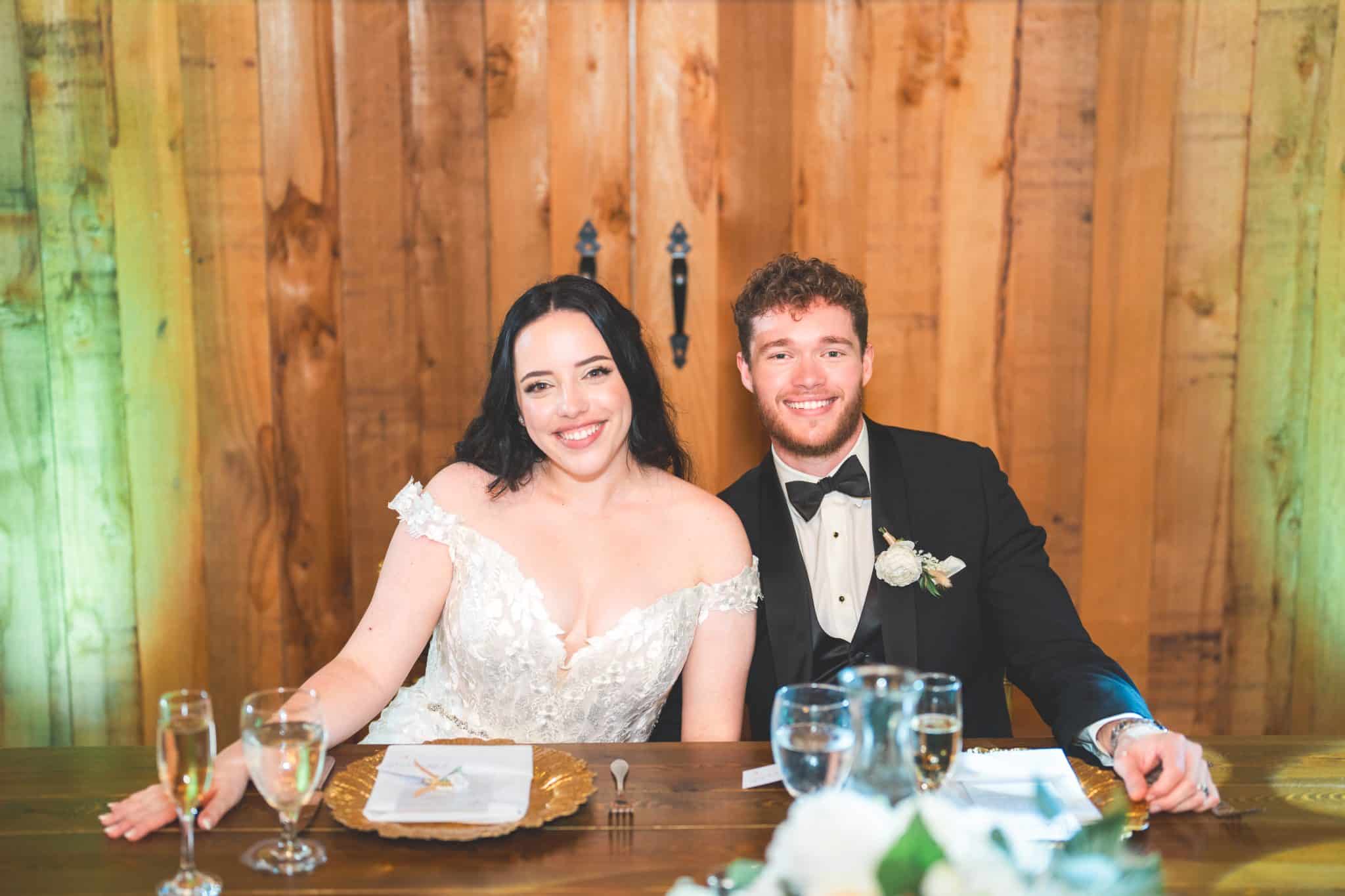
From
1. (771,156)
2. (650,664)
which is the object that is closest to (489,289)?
(771,156)

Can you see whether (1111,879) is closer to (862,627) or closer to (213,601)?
(862,627)

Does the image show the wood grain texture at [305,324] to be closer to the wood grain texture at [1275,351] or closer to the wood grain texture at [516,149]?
the wood grain texture at [516,149]

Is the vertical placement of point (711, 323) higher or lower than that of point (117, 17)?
lower

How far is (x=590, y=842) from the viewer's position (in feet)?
4.42

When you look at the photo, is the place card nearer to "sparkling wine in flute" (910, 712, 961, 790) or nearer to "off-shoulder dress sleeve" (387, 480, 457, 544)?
"sparkling wine in flute" (910, 712, 961, 790)

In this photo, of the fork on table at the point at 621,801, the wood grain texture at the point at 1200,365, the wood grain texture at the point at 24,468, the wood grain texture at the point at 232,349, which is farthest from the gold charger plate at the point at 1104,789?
the wood grain texture at the point at 24,468

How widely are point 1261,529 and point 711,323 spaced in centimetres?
151

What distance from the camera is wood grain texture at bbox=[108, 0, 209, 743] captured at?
295cm

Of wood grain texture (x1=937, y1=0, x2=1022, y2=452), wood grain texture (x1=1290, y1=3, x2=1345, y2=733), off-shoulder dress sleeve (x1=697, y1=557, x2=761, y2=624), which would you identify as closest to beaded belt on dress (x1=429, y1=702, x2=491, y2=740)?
off-shoulder dress sleeve (x1=697, y1=557, x2=761, y2=624)

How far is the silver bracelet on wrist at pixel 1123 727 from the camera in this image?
5.19 ft

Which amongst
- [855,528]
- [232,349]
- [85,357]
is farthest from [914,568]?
[85,357]

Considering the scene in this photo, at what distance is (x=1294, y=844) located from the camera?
4.40ft

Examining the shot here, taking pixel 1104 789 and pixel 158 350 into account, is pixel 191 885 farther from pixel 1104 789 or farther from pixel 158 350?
pixel 158 350

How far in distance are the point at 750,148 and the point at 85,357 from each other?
178 cm
